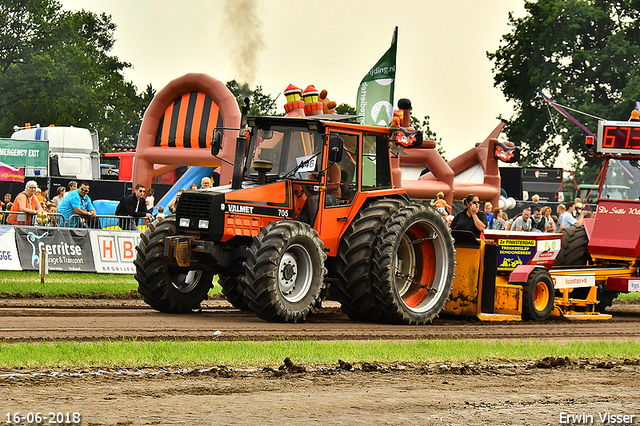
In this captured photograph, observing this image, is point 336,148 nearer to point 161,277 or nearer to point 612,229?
point 161,277

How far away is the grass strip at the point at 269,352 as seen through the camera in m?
7.66

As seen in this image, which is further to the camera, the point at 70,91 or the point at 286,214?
the point at 70,91

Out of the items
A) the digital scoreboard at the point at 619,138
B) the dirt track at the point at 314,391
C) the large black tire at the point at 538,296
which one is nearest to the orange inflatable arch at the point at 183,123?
the digital scoreboard at the point at 619,138

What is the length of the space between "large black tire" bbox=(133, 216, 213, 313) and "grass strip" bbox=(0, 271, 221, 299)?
306 centimetres

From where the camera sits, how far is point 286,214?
12.0 metres

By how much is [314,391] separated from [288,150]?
223 inches

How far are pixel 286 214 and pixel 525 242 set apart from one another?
4074 mm

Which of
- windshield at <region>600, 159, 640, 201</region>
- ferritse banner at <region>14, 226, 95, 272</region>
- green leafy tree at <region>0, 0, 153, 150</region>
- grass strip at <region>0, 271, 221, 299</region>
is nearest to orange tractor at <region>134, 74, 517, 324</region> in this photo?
grass strip at <region>0, 271, 221, 299</region>

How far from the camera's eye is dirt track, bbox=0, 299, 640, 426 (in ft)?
19.3

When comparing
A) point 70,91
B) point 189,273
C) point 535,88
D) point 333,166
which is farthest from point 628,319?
point 70,91

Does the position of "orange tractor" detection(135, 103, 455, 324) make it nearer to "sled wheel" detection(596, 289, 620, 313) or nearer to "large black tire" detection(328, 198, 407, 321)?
"large black tire" detection(328, 198, 407, 321)

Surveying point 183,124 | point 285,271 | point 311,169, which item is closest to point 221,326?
point 285,271

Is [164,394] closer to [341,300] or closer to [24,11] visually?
[341,300]

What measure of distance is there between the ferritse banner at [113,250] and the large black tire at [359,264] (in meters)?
7.75
